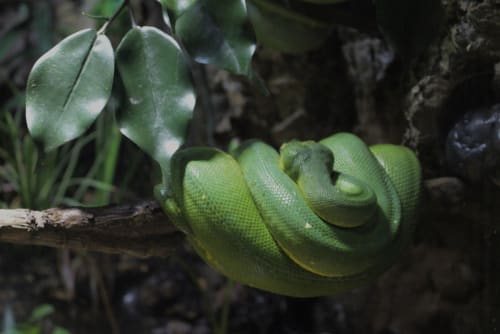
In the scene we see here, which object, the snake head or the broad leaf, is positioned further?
the snake head

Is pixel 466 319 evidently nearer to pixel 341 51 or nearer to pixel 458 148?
pixel 458 148

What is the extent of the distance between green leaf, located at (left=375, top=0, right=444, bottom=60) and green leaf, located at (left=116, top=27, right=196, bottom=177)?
0.66 metres

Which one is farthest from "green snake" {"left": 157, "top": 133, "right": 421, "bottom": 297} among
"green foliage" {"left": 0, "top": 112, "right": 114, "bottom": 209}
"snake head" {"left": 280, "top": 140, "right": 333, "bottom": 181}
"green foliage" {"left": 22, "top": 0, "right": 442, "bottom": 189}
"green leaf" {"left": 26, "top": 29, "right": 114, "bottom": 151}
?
"green foliage" {"left": 0, "top": 112, "right": 114, "bottom": 209}

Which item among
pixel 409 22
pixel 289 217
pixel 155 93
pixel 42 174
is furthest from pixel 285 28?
pixel 42 174

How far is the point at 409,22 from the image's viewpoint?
174cm

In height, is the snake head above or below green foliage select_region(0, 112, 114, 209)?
above

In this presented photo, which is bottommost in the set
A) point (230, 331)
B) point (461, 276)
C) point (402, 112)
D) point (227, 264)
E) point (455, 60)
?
point (230, 331)

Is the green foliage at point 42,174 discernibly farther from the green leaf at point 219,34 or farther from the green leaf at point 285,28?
the green leaf at point 219,34

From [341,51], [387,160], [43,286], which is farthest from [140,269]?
[387,160]

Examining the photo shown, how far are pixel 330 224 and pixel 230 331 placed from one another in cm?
187

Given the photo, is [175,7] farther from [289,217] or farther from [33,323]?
[33,323]

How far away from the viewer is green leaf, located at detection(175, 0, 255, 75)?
151cm

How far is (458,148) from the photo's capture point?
1.94 meters

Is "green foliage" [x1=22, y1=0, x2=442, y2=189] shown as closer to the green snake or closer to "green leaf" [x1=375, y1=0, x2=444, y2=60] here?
the green snake
